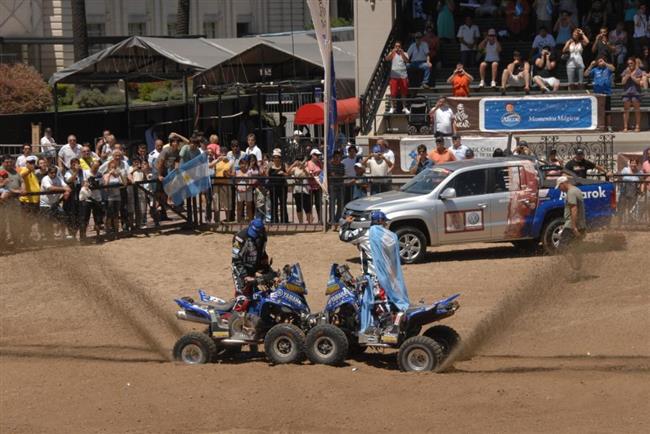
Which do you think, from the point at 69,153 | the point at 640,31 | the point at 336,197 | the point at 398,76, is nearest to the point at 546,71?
the point at 640,31

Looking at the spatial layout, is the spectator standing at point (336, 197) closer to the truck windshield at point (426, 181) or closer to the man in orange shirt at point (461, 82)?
the truck windshield at point (426, 181)

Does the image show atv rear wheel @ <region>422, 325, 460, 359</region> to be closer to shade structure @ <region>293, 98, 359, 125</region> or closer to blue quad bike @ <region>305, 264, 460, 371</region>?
blue quad bike @ <region>305, 264, 460, 371</region>

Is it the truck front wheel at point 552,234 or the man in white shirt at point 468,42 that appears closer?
the truck front wheel at point 552,234

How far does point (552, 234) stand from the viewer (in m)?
21.5

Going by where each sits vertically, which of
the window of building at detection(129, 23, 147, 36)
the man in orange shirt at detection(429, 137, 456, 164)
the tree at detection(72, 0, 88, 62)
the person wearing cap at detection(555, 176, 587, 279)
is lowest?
the person wearing cap at detection(555, 176, 587, 279)

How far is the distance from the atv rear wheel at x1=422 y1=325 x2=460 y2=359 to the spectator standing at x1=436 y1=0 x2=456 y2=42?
20556 mm

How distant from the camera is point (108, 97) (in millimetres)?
48594

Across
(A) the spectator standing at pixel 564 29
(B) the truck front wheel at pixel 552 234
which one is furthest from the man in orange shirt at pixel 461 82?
(B) the truck front wheel at pixel 552 234

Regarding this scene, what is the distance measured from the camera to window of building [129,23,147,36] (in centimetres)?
6410

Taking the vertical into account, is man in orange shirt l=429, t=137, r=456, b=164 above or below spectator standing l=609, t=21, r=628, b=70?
below

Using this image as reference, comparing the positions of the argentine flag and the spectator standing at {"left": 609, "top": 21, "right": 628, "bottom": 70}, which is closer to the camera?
the argentine flag

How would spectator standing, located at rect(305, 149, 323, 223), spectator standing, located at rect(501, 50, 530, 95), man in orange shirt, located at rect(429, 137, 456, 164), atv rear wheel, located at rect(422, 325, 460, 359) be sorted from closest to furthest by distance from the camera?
atv rear wheel, located at rect(422, 325, 460, 359) → man in orange shirt, located at rect(429, 137, 456, 164) → spectator standing, located at rect(305, 149, 323, 223) → spectator standing, located at rect(501, 50, 530, 95)

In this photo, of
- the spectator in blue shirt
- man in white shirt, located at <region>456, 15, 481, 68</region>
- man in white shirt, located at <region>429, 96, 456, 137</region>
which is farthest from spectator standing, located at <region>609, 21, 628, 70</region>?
man in white shirt, located at <region>429, 96, 456, 137</region>

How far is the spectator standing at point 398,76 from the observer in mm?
30562
